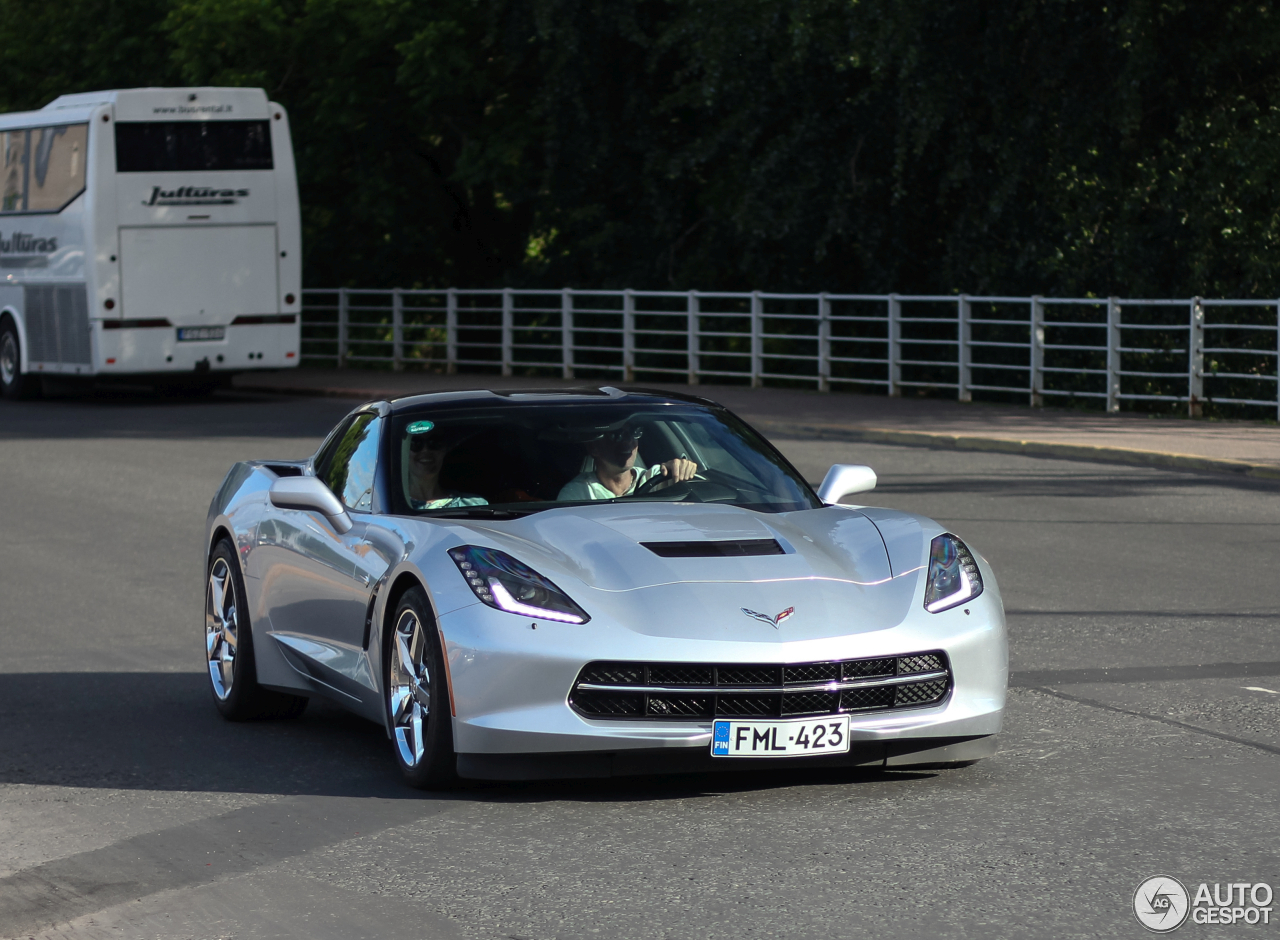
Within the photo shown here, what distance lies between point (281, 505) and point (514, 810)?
1741 millimetres

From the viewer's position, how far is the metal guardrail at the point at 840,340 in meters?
23.7

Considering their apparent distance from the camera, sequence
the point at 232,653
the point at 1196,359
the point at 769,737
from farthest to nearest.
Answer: the point at 1196,359 < the point at 232,653 < the point at 769,737

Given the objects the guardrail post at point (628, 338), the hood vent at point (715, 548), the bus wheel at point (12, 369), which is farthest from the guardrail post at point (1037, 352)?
the hood vent at point (715, 548)

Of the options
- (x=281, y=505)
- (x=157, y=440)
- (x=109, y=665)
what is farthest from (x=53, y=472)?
(x=281, y=505)

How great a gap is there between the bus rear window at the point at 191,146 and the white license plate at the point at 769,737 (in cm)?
2505

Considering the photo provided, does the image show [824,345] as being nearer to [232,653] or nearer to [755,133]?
[755,133]

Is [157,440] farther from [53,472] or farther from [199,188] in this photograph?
[199,188]

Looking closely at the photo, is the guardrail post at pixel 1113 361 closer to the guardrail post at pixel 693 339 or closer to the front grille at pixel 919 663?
the guardrail post at pixel 693 339

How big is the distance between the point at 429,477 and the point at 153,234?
23474mm

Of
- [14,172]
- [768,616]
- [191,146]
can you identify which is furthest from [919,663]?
[14,172]

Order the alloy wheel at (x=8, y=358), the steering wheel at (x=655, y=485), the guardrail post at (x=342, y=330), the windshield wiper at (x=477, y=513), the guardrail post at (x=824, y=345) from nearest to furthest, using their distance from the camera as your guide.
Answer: the windshield wiper at (x=477, y=513), the steering wheel at (x=655, y=485), the guardrail post at (x=824, y=345), the alloy wheel at (x=8, y=358), the guardrail post at (x=342, y=330)

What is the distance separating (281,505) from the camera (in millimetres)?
7414

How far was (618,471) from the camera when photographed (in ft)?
24.8

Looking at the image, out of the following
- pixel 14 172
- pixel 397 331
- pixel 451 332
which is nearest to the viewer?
pixel 14 172
